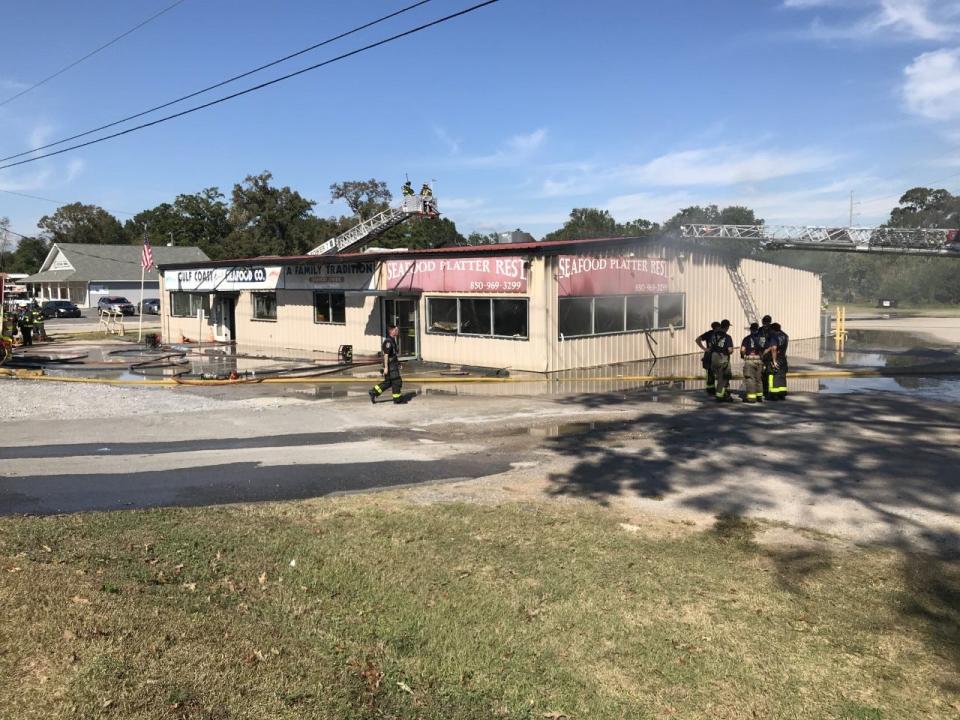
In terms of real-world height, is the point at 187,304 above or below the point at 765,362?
above

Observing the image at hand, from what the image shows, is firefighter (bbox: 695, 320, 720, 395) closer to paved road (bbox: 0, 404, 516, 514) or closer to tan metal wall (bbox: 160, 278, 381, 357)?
paved road (bbox: 0, 404, 516, 514)

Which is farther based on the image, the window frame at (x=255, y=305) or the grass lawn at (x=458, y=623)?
the window frame at (x=255, y=305)

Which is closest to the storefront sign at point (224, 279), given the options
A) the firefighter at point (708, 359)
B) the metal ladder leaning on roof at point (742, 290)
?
the metal ladder leaning on roof at point (742, 290)

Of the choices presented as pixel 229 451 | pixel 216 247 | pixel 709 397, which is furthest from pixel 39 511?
pixel 216 247

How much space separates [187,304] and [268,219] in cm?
5142

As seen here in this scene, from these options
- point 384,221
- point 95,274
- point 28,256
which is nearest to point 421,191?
point 384,221

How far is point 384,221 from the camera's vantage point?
3869 centimetres

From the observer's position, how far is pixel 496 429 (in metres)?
12.5

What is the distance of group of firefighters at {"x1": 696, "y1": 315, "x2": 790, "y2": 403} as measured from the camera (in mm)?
14719

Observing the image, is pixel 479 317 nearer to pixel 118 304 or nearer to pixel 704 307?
pixel 704 307

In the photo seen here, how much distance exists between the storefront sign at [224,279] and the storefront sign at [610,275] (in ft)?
42.2

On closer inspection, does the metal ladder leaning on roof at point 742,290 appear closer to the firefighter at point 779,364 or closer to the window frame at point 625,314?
the window frame at point 625,314

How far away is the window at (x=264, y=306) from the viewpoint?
29203mm

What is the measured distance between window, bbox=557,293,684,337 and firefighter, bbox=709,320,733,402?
523 cm
